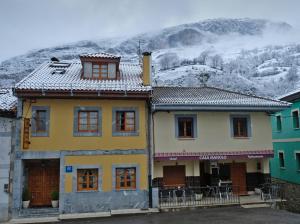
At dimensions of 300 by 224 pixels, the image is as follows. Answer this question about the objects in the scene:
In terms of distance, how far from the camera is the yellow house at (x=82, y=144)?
17000 mm

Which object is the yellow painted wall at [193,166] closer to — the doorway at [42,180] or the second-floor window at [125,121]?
the second-floor window at [125,121]

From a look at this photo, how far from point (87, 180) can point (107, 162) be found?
153 centimetres

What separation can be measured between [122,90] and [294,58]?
125m

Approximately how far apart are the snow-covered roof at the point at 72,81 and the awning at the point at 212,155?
4260 millimetres

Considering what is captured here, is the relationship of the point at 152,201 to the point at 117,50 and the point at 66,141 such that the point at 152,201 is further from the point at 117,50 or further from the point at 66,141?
the point at 117,50

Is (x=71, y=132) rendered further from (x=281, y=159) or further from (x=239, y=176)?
(x=281, y=159)

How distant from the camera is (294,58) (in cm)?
12469

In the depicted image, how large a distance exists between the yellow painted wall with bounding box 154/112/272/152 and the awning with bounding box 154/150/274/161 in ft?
0.86

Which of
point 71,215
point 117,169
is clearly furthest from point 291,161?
point 71,215

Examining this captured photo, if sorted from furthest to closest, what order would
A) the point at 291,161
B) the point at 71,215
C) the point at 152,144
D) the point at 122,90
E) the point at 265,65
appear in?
the point at 265,65, the point at 291,161, the point at 152,144, the point at 122,90, the point at 71,215

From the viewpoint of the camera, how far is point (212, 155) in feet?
62.4

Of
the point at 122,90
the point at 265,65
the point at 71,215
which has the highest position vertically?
the point at 265,65

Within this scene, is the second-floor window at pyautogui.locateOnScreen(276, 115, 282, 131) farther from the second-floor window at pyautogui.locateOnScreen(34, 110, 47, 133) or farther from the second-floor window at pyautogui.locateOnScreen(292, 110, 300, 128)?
the second-floor window at pyautogui.locateOnScreen(34, 110, 47, 133)

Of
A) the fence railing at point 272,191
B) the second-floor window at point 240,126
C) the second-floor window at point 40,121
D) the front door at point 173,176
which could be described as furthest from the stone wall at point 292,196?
the second-floor window at point 40,121
